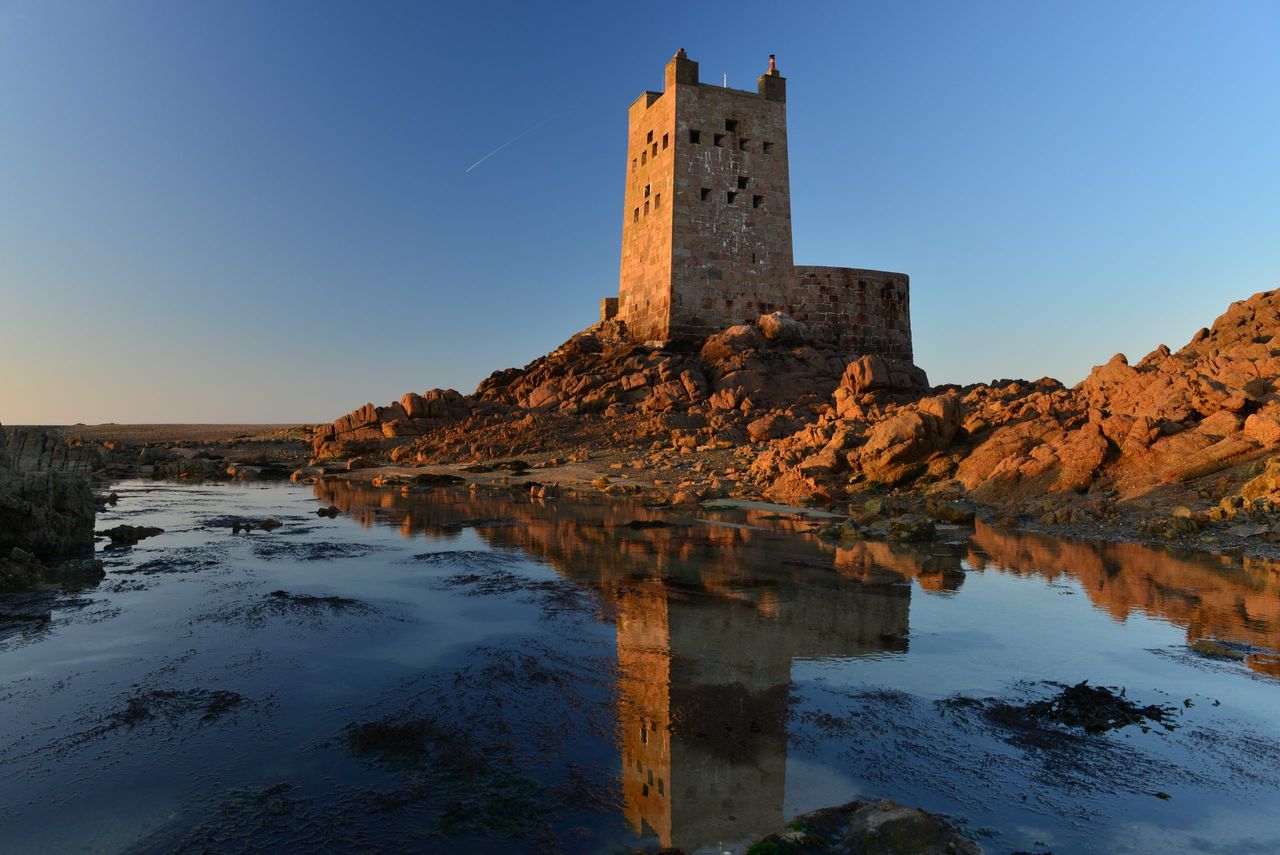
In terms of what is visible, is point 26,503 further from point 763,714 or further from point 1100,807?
point 1100,807

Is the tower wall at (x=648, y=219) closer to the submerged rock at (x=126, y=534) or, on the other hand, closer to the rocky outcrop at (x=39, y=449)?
the rocky outcrop at (x=39, y=449)

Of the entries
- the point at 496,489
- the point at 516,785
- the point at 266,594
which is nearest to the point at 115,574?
the point at 266,594

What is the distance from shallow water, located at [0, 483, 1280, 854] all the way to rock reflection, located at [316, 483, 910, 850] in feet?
0.09

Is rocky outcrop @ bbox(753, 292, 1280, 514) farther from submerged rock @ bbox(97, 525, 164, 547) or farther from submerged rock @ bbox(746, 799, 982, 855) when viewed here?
submerged rock @ bbox(97, 525, 164, 547)

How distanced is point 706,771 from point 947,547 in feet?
25.1

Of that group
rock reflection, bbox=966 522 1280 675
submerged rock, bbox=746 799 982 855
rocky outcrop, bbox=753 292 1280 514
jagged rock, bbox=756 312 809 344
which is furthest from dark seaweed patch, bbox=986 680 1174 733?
jagged rock, bbox=756 312 809 344

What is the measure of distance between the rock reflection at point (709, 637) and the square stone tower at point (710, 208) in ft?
58.7

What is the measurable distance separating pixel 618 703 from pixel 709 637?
149cm

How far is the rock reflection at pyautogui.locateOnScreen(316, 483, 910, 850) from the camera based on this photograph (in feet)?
11.2

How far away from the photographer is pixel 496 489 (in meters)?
19.3

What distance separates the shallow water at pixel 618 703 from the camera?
3.17 meters

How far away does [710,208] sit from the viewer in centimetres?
2916

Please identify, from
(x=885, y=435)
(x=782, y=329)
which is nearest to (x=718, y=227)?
(x=782, y=329)

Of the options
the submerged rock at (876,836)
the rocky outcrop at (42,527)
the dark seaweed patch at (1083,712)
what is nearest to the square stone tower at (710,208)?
the rocky outcrop at (42,527)
